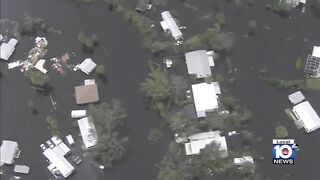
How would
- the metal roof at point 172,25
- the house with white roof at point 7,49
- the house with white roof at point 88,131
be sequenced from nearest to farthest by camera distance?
the house with white roof at point 88,131
the metal roof at point 172,25
the house with white roof at point 7,49

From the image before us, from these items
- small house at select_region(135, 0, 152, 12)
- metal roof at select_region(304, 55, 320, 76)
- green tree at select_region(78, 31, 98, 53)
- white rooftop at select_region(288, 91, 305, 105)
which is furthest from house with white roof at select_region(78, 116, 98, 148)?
metal roof at select_region(304, 55, 320, 76)

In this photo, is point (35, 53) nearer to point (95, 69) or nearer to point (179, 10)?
point (95, 69)

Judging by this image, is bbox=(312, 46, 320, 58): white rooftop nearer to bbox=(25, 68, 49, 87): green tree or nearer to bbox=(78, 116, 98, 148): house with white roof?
bbox=(78, 116, 98, 148): house with white roof

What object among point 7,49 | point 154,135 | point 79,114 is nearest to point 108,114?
point 79,114

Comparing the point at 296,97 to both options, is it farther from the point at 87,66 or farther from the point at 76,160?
the point at 76,160

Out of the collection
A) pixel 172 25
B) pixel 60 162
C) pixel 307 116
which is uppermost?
pixel 172 25

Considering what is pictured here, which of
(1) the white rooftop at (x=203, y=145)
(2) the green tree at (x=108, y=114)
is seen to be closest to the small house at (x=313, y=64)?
(1) the white rooftop at (x=203, y=145)

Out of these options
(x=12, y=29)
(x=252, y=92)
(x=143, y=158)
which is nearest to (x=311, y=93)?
(x=252, y=92)

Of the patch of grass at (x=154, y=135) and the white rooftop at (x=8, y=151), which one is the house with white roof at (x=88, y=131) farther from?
the white rooftop at (x=8, y=151)

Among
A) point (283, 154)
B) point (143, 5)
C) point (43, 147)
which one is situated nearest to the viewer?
point (283, 154)
